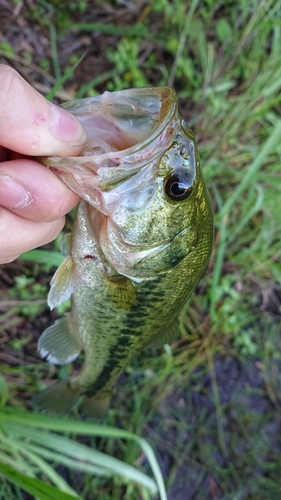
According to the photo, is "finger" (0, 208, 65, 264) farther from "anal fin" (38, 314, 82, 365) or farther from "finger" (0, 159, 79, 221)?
"anal fin" (38, 314, 82, 365)

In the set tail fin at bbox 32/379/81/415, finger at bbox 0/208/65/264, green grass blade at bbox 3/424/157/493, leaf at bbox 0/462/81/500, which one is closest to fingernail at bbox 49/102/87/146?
finger at bbox 0/208/65/264

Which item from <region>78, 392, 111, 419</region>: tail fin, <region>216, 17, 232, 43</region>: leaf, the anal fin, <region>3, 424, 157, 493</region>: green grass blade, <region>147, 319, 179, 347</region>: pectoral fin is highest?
<region>216, 17, 232, 43</region>: leaf

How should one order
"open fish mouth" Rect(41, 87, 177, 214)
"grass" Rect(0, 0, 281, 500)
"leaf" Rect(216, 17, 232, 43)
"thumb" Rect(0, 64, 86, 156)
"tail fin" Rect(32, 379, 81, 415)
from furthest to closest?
"leaf" Rect(216, 17, 232, 43) → "grass" Rect(0, 0, 281, 500) → "tail fin" Rect(32, 379, 81, 415) → "open fish mouth" Rect(41, 87, 177, 214) → "thumb" Rect(0, 64, 86, 156)

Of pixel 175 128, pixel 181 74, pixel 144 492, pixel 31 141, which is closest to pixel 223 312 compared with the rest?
pixel 144 492

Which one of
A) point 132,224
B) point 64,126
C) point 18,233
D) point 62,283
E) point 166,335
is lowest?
point 166,335

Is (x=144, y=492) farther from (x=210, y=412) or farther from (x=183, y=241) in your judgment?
(x=183, y=241)

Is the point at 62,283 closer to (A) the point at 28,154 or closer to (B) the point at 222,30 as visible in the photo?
(A) the point at 28,154

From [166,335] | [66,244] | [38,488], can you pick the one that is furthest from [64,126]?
[38,488]
